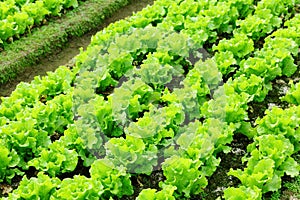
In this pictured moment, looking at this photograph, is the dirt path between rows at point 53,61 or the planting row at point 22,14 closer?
the dirt path between rows at point 53,61

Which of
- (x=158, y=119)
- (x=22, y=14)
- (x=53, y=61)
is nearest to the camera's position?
(x=158, y=119)

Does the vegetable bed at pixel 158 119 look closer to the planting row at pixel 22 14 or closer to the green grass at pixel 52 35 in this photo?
the green grass at pixel 52 35

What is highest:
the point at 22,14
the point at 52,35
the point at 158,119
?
the point at 22,14

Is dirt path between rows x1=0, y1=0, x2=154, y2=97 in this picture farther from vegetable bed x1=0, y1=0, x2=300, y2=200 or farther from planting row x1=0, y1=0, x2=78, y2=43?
vegetable bed x1=0, y1=0, x2=300, y2=200

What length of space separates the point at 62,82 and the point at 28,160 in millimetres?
1509

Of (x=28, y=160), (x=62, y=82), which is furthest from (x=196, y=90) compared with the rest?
(x=28, y=160)

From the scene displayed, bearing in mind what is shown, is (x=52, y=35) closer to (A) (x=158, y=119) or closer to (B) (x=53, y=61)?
(B) (x=53, y=61)

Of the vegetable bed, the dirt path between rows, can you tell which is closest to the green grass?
the dirt path between rows

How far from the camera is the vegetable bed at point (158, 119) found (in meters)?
6.18

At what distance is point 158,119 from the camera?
679cm

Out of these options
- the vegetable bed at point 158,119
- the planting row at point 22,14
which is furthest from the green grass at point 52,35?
the vegetable bed at point 158,119

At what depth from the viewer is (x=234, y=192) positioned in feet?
19.1

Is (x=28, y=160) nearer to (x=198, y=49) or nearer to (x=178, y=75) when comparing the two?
(x=178, y=75)

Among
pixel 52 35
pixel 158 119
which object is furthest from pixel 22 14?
pixel 158 119
